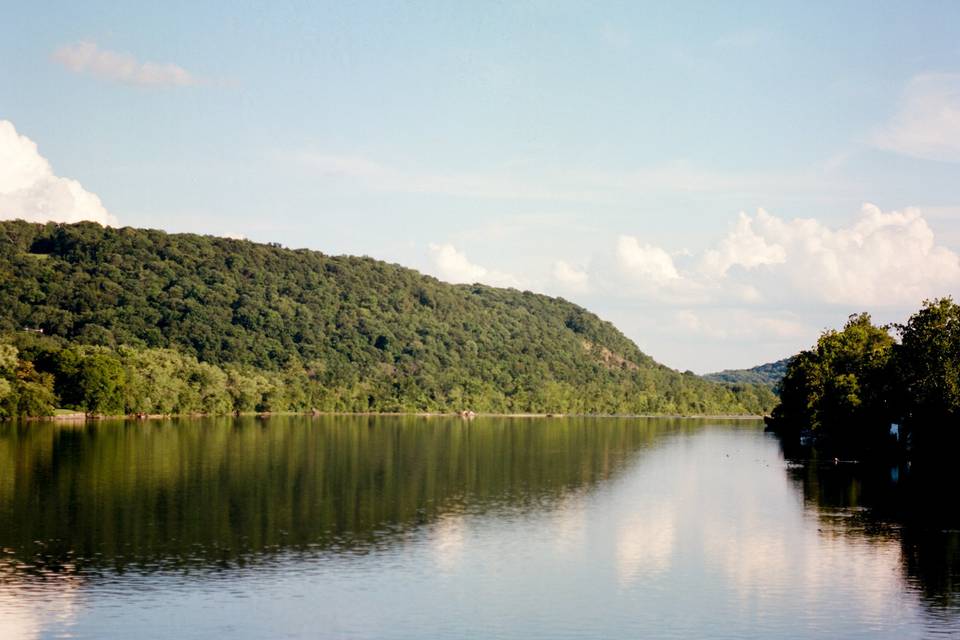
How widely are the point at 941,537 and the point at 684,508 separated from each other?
19.1m

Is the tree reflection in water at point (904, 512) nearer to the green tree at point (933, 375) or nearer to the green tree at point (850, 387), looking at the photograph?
the green tree at point (933, 375)

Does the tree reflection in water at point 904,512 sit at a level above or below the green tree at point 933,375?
below

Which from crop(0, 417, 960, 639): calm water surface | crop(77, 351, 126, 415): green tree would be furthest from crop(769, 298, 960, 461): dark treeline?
crop(77, 351, 126, 415): green tree

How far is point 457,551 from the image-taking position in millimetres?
53906

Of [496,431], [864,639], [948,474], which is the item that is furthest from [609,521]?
[496,431]

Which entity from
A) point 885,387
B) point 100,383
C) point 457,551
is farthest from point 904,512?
point 100,383

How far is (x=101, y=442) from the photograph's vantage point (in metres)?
119

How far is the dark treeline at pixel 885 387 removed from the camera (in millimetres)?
101688

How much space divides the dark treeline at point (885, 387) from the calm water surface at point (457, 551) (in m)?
8.24

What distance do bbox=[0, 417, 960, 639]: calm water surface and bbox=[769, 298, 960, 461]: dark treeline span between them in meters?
8.24

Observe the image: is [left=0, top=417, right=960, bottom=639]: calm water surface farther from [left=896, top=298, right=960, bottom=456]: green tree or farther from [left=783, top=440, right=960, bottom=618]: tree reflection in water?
[left=896, top=298, right=960, bottom=456]: green tree

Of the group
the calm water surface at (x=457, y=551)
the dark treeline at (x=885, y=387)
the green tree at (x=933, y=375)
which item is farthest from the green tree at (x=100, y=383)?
the green tree at (x=933, y=375)

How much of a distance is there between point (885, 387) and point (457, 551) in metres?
74.8

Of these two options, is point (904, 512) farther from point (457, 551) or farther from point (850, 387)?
point (850, 387)
